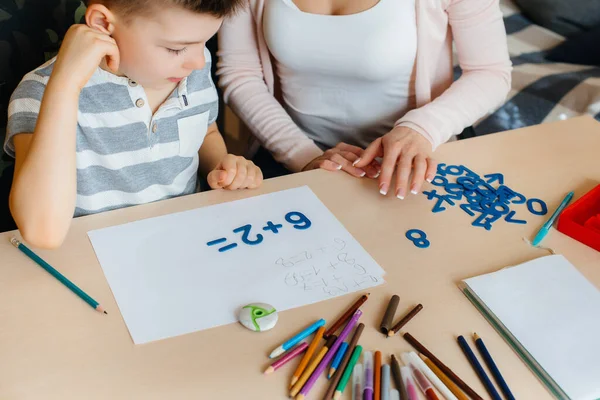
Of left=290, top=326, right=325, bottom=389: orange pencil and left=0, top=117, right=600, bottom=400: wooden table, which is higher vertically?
left=290, top=326, right=325, bottom=389: orange pencil

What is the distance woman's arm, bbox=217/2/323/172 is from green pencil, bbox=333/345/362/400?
1.93 feet

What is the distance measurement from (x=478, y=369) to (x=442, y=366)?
4cm

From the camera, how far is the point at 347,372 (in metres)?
0.64

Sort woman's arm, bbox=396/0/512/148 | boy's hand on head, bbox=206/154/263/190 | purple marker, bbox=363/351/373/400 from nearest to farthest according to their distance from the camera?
purple marker, bbox=363/351/373/400
boy's hand on head, bbox=206/154/263/190
woman's arm, bbox=396/0/512/148

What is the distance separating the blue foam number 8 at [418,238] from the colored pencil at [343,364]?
0.18 meters

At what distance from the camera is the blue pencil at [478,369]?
0.63 meters

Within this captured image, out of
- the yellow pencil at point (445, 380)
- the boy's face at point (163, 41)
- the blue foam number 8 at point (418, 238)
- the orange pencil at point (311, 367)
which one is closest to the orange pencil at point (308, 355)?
the orange pencil at point (311, 367)

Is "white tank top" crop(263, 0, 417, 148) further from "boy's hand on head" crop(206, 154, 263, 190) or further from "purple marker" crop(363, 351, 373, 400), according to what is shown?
"purple marker" crop(363, 351, 373, 400)

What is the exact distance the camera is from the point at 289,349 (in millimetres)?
666

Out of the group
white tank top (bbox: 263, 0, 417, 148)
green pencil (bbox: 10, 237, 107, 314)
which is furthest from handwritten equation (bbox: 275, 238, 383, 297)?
white tank top (bbox: 263, 0, 417, 148)

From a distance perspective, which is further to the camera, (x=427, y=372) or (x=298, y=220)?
(x=298, y=220)

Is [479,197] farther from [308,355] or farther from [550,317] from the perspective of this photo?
[308,355]

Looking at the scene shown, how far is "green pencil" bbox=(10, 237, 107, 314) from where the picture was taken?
0.72 metres

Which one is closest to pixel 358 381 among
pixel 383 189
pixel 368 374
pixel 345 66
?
pixel 368 374
